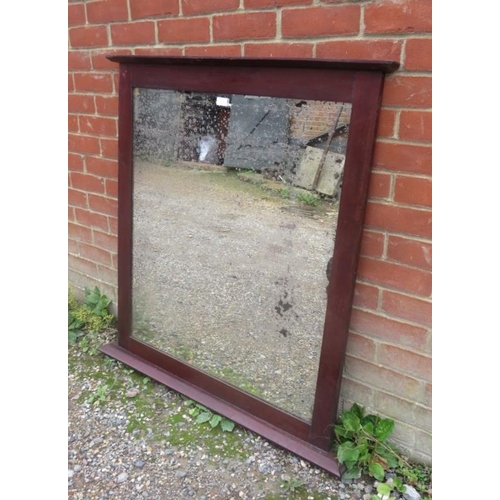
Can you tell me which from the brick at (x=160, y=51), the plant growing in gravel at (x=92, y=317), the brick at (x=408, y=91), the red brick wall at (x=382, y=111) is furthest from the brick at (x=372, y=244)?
the plant growing in gravel at (x=92, y=317)

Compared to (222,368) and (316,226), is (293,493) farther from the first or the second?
(316,226)

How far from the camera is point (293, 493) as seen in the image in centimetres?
156

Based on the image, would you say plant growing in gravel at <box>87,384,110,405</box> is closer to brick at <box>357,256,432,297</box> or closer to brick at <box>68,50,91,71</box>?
brick at <box>357,256,432,297</box>

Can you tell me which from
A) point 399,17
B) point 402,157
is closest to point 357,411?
point 402,157

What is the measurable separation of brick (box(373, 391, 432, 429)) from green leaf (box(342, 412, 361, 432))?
101mm

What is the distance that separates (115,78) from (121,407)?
1573 mm

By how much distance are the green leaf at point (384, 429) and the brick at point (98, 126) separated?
1819 millimetres

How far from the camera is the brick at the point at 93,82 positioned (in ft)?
6.88

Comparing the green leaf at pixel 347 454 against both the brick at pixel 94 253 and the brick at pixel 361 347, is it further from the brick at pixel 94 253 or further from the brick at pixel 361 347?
the brick at pixel 94 253

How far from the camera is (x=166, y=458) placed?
1698 millimetres

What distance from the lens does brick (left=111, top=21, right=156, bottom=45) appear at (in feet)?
6.08

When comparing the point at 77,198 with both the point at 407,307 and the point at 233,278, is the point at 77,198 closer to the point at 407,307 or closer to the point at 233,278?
the point at 233,278

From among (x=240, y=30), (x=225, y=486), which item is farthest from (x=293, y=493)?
(x=240, y=30)

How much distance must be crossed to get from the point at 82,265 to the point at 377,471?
1988mm
